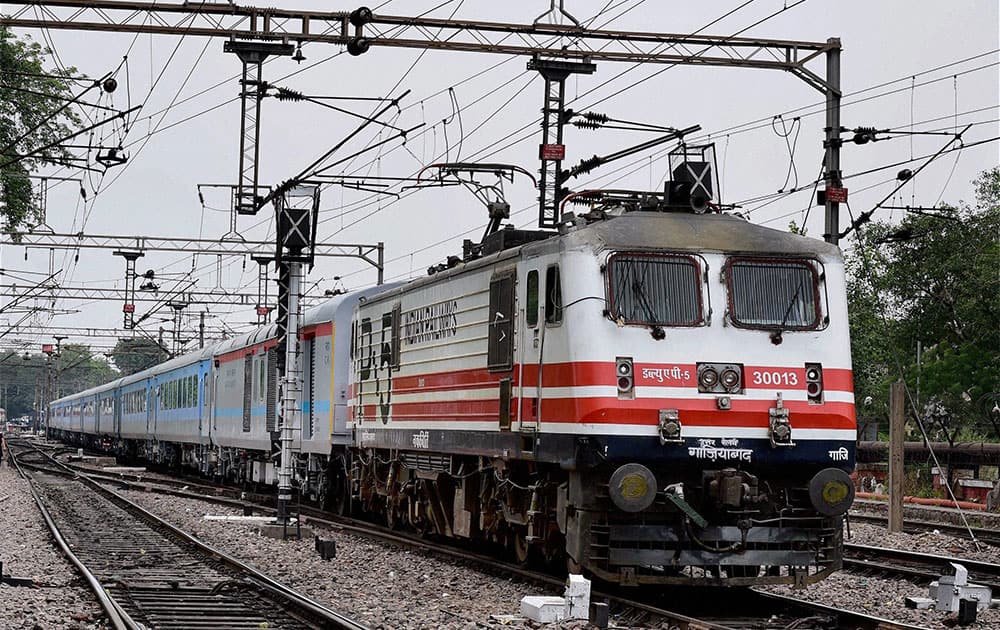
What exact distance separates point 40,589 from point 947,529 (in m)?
15.6

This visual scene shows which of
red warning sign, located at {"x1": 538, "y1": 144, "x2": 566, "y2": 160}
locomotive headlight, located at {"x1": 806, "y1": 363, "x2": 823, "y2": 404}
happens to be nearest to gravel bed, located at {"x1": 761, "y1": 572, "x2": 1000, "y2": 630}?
locomotive headlight, located at {"x1": 806, "y1": 363, "x2": 823, "y2": 404}

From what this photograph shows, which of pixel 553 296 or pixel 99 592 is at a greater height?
pixel 553 296

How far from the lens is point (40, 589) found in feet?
46.2

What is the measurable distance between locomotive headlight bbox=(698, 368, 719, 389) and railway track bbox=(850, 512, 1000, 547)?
30.5ft

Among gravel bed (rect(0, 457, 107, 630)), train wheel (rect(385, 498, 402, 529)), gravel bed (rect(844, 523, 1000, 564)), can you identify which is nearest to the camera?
gravel bed (rect(0, 457, 107, 630))

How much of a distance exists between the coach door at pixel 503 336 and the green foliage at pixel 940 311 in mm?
29294

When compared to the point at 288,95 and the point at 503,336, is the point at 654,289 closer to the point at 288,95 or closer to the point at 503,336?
the point at 503,336

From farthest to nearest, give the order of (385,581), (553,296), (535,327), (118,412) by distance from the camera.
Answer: (118,412) < (385,581) < (535,327) < (553,296)

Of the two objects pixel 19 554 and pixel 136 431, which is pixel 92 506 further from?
pixel 136 431

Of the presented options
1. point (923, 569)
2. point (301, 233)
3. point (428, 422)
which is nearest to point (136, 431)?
point (301, 233)

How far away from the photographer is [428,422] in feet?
58.6

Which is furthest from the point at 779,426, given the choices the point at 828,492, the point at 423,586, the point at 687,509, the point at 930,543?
the point at 930,543

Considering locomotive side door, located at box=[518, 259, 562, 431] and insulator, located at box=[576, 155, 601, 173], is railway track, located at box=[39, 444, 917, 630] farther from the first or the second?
insulator, located at box=[576, 155, 601, 173]

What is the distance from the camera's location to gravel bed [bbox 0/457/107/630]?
1184 centimetres
